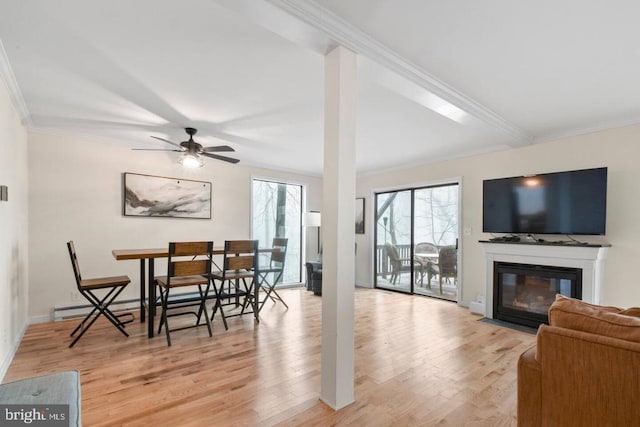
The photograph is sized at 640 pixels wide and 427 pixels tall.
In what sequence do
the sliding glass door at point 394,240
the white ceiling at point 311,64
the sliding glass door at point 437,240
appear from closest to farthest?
1. the white ceiling at point 311,64
2. the sliding glass door at point 437,240
3. the sliding glass door at point 394,240

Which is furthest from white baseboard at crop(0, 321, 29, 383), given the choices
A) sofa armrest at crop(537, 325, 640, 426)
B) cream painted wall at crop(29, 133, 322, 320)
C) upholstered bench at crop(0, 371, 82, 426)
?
sofa armrest at crop(537, 325, 640, 426)

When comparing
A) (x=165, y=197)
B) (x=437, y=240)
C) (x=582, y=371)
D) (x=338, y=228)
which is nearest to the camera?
(x=582, y=371)

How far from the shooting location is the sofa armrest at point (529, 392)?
1.49m

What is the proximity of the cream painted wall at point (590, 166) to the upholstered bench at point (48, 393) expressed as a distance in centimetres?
471

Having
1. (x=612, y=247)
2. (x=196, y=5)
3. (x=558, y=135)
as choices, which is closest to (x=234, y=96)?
(x=196, y=5)

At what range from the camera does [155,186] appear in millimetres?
4578

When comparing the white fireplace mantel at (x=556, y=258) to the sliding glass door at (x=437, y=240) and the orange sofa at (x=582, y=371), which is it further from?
the orange sofa at (x=582, y=371)

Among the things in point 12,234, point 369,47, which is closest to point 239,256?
point 12,234

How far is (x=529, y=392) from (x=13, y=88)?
4.31 m

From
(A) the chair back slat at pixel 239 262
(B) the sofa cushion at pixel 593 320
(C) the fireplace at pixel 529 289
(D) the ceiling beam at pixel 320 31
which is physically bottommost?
(C) the fireplace at pixel 529 289

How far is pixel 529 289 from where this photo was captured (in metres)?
3.90

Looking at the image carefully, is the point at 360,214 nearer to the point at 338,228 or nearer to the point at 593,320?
the point at 338,228

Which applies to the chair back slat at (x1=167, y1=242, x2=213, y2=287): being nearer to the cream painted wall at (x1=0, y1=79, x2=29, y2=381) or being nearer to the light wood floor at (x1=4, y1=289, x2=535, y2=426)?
the light wood floor at (x1=4, y1=289, x2=535, y2=426)

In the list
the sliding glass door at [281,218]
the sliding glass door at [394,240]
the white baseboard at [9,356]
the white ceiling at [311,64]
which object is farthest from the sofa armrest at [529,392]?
the sliding glass door at [281,218]
